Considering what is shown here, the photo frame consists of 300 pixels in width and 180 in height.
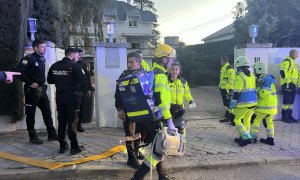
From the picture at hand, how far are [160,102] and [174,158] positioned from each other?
2038 mm

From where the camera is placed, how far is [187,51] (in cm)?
2531

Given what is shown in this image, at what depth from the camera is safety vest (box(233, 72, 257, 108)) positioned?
23.2 feet

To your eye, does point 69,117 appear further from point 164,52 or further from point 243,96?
point 243,96

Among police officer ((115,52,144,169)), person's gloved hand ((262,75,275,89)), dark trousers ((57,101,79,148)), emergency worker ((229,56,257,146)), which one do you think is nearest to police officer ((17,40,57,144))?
dark trousers ((57,101,79,148))

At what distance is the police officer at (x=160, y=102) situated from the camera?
470 cm

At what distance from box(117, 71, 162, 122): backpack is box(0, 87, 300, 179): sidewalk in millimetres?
1425

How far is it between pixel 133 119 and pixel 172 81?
1229mm

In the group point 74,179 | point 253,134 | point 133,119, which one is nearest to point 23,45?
point 74,179

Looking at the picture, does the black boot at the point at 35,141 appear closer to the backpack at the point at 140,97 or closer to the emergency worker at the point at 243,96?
the backpack at the point at 140,97

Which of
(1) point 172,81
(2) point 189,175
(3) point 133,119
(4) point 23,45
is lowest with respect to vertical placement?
(2) point 189,175

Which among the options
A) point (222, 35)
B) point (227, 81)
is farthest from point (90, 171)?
point (222, 35)

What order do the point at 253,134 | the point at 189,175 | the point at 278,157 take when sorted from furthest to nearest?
1. the point at 253,134
2. the point at 278,157
3. the point at 189,175

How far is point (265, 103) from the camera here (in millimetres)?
7344

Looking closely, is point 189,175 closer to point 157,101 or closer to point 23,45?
point 157,101
